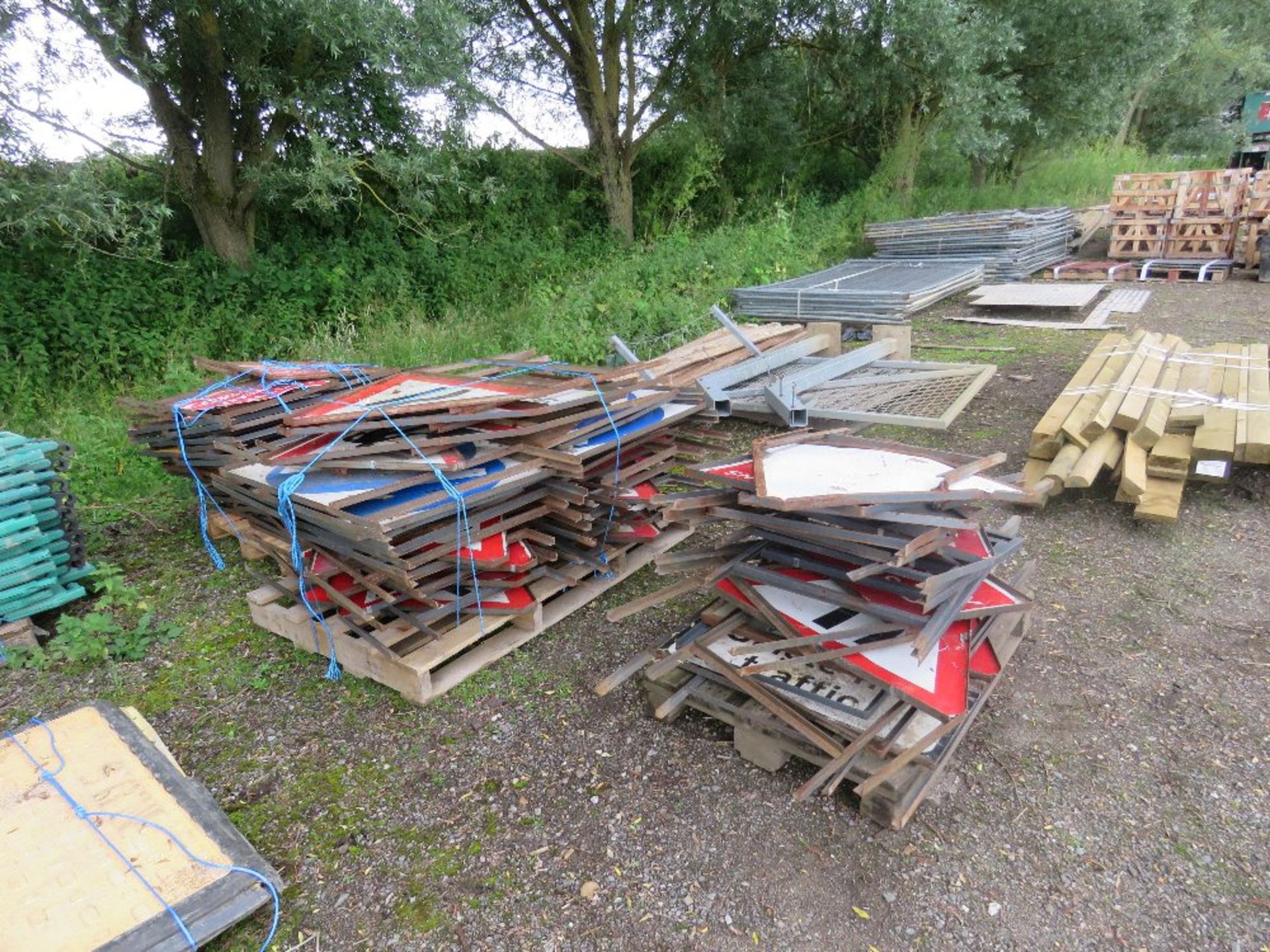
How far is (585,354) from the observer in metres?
7.72

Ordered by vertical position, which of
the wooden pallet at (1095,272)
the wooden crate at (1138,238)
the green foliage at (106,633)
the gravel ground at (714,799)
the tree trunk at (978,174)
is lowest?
the gravel ground at (714,799)

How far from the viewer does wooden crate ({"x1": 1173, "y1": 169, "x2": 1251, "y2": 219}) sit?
12.0m

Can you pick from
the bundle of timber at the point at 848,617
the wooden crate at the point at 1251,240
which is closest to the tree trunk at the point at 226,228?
the bundle of timber at the point at 848,617

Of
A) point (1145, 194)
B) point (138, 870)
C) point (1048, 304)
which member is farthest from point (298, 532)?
point (1145, 194)

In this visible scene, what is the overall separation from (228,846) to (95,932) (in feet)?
1.36

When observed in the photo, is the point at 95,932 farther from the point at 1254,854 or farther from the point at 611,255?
the point at 611,255

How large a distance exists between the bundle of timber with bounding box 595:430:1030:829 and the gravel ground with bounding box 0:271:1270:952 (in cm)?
21

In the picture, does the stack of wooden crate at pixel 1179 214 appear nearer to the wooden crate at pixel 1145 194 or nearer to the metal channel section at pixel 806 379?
the wooden crate at pixel 1145 194

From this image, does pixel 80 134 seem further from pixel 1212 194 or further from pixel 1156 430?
pixel 1212 194

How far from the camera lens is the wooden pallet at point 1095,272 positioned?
12.4 metres

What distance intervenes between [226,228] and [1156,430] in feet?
34.0

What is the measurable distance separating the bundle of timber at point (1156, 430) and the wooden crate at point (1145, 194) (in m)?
8.06

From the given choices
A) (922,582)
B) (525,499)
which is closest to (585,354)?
(525,499)

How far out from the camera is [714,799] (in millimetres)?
2861
